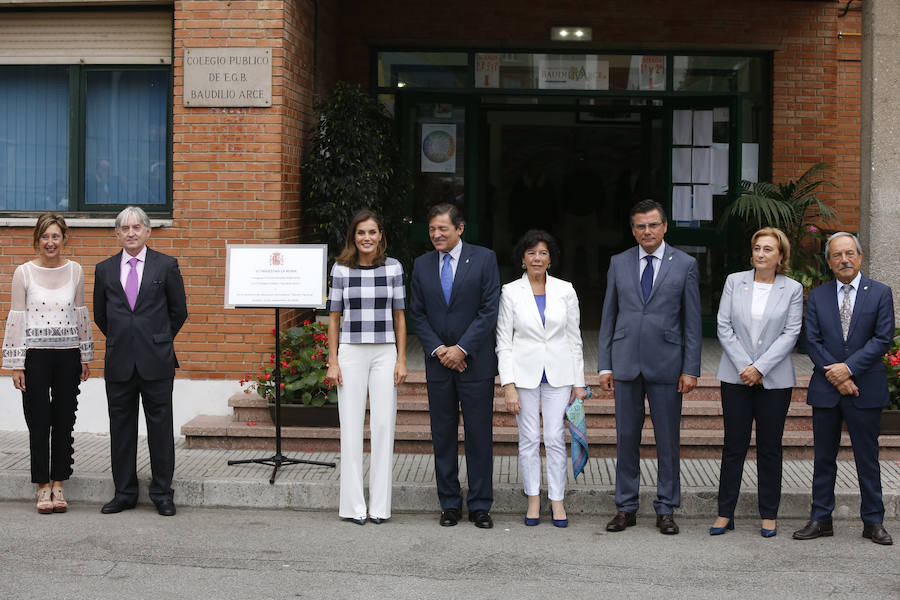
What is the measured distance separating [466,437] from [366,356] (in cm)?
85

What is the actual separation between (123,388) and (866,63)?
21.4ft

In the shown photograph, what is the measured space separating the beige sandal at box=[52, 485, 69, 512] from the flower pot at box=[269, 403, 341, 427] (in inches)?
75.2

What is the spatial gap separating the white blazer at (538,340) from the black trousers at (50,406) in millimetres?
2950

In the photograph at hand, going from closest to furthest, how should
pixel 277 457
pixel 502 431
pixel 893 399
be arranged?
pixel 277 457 < pixel 893 399 < pixel 502 431

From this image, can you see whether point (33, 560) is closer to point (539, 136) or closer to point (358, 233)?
point (358, 233)

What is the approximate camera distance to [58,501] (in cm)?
735

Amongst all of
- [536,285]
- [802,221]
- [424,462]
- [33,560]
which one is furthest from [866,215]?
[33,560]

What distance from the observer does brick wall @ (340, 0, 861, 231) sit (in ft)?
38.4

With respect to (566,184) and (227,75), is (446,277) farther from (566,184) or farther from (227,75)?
(566,184)

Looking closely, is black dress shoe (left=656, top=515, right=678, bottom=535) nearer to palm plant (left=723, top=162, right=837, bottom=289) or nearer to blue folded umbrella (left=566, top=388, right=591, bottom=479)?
blue folded umbrella (left=566, top=388, right=591, bottom=479)

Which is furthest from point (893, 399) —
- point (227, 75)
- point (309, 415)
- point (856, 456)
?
point (227, 75)

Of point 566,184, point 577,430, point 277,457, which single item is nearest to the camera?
point 577,430

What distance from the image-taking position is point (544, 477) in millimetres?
7910

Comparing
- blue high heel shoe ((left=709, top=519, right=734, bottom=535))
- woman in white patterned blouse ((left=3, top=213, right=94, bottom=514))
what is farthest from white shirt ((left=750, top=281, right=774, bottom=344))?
woman in white patterned blouse ((left=3, top=213, right=94, bottom=514))
